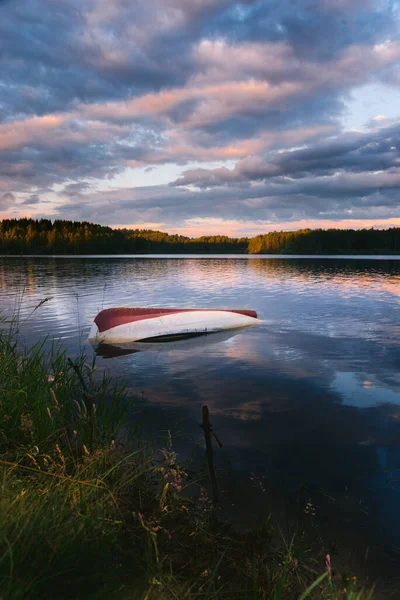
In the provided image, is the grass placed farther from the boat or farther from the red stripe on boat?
the red stripe on boat

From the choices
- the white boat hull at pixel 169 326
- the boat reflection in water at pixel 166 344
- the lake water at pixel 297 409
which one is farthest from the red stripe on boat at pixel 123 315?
the lake water at pixel 297 409

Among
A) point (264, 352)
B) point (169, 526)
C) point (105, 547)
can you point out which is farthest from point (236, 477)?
point (264, 352)

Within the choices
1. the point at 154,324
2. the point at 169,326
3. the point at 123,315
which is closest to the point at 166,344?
the point at 169,326

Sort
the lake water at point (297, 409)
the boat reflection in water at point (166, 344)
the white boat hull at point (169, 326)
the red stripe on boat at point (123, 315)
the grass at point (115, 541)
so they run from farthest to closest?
the red stripe on boat at point (123, 315)
the white boat hull at point (169, 326)
the boat reflection in water at point (166, 344)
the lake water at point (297, 409)
the grass at point (115, 541)

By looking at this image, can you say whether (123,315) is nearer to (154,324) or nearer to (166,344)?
(154,324)

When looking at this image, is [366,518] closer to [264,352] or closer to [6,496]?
[6,496]

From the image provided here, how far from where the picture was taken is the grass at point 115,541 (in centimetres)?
285

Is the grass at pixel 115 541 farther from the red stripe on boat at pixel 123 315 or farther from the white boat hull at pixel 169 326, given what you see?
the red stripe on boat at pixel 123 315

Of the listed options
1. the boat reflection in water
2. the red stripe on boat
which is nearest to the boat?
the red stripe on boat

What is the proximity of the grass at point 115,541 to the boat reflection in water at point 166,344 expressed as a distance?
12.1 metres

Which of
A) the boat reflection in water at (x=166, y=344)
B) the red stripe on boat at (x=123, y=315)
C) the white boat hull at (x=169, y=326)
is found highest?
the red stripe on boat at (x=123, y=315)

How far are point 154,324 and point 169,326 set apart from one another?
841 mm

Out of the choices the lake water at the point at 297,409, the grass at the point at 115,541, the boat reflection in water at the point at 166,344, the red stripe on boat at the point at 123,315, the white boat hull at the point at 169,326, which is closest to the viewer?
the grass at the point at 115,541

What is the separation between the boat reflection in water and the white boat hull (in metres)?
0.22
